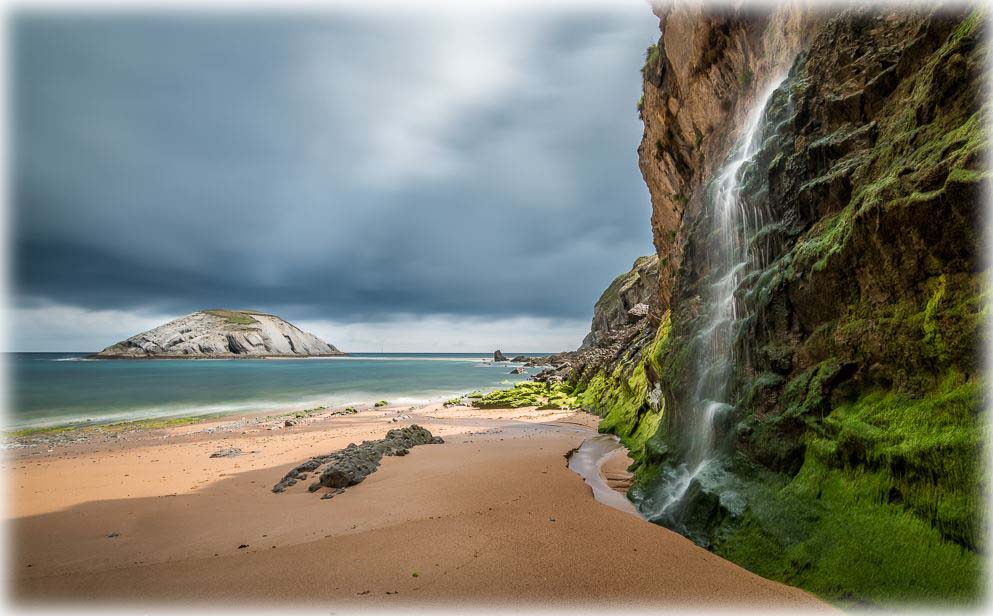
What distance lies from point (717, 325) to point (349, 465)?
949 centimetres

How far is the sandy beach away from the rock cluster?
38 centimetres

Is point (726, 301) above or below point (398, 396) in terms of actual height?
above

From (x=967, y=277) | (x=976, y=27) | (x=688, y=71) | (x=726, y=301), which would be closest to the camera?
(x=967, y=277)

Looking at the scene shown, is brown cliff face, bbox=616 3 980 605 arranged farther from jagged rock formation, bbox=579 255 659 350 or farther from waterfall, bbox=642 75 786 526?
jagged rock formation, bbox=579 255 659 350

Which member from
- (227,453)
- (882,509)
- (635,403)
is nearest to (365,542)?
(882,509)

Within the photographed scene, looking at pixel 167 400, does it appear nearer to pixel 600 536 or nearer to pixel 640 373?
pixel 640 373

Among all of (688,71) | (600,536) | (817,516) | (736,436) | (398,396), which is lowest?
(398,396)

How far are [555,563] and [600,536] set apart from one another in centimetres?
117

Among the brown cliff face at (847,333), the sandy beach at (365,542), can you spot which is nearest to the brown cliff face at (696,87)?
the brown cliff face at (847,333)

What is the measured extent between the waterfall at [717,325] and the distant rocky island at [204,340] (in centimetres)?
20345

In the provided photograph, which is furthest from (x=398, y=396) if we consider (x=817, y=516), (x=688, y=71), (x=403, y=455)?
(x=817, y=516)

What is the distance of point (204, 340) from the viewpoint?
172m

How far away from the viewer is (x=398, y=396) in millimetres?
41125

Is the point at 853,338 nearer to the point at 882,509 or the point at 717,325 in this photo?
the point at 882,509
